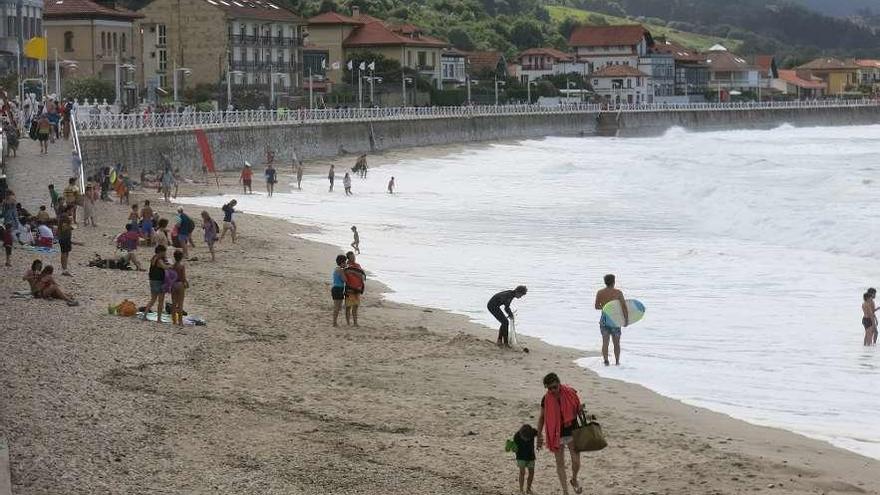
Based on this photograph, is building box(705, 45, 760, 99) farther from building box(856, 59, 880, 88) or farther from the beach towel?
the beach towel

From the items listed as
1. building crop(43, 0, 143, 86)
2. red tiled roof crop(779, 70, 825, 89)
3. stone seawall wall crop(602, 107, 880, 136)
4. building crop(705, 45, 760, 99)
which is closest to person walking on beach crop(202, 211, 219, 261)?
building crop(43, 0, 143, 86)

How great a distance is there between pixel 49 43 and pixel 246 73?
1312 cm

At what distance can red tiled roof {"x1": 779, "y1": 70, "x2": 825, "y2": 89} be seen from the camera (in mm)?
151175

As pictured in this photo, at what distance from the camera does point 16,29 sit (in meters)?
48.5

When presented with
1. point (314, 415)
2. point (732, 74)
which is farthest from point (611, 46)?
point (314, 415)

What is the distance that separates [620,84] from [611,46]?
23.1ft

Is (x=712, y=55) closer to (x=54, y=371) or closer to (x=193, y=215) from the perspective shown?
(x=193, y=215)

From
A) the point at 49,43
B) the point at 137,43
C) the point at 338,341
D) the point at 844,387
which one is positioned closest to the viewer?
the point at 844,387

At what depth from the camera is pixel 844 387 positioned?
1486 cm

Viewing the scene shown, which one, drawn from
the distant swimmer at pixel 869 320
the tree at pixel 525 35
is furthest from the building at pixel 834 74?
the distant swimmer at pixel 869 320

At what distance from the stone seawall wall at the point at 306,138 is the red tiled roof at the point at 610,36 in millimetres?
31885

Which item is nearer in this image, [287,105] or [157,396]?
[157,396]

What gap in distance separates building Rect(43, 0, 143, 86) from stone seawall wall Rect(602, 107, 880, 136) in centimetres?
3839

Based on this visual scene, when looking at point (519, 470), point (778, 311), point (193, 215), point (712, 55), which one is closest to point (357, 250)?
point (193, 215)
